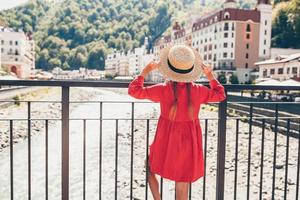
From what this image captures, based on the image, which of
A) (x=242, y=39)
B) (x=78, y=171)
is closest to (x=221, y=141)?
(x=78, y=171)

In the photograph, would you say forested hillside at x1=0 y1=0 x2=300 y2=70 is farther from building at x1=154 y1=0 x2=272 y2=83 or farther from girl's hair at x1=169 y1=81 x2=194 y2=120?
girl's hair at x1=169 y1=81 x2=194 y2=120

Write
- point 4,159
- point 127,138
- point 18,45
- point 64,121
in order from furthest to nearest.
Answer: point 18,45, point 127,138, point 4,159, point 64,121

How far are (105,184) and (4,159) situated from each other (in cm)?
590

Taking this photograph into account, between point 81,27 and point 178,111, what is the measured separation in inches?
3909

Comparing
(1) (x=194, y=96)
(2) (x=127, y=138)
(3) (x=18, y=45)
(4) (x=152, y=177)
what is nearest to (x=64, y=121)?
(4) (x=152, y=177)

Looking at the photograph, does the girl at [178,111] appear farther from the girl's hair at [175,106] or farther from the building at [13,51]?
the building at [13,51]

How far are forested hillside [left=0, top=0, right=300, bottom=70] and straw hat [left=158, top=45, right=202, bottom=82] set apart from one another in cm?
9918

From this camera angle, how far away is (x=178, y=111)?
7.89ft

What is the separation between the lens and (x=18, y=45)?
67.4 meters

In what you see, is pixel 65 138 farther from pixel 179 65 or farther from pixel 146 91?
pixel 179 65

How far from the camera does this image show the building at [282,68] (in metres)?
39.4

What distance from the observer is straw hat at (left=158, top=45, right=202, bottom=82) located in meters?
2.37

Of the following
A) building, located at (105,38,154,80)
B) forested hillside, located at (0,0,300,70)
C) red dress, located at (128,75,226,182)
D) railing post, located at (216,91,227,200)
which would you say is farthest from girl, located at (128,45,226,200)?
forested hillside, located at (0,0,300,70)

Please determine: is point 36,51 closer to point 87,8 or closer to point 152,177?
point 87,8
